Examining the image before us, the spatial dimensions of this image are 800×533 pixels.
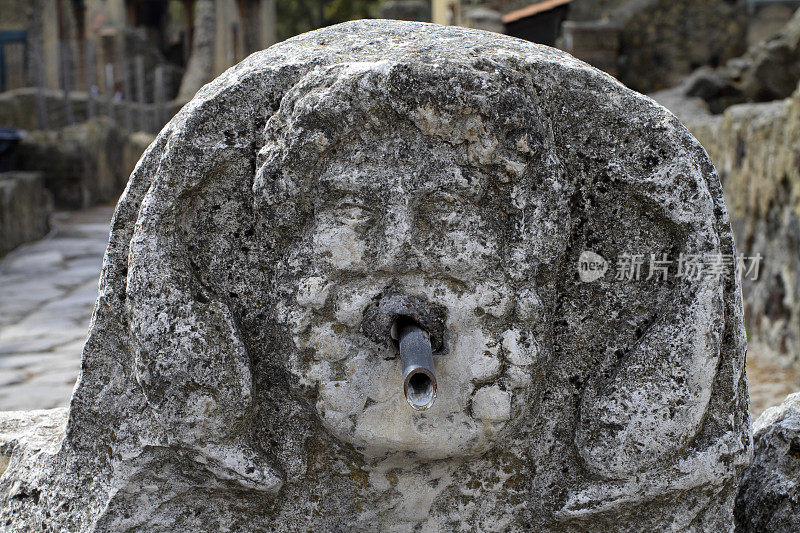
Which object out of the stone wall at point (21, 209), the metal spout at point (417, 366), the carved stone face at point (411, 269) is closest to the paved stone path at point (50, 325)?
the stone wall at point (21, 209)

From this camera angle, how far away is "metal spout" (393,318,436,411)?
128 cm

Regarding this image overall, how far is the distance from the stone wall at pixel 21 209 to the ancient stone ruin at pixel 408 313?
577 centimetres

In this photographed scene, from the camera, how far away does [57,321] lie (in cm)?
498

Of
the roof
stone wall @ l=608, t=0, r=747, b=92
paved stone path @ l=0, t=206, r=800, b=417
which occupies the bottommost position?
paved stone path @ l=0, t=206, r=800, b=417

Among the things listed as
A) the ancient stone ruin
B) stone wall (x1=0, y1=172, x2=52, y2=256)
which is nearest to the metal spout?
the ancient stone ruin

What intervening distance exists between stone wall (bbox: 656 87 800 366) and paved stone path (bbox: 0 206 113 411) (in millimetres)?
3416

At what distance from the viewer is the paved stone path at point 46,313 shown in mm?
3871

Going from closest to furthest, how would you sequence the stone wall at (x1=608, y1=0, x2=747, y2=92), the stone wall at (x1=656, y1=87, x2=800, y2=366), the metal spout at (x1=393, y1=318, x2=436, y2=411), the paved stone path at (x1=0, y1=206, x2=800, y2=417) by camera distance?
the metal spout at (x1=393, y1=318, x2=436, y2=411), the paved stone path at (x1=0, y1=206, x2=800, y2=417), the stone wall at (x1=656, y1=87, x2=800, y2=366), the stone wall at (x1=608, y1=0, x2=747, y2=92)

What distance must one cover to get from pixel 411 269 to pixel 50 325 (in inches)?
160

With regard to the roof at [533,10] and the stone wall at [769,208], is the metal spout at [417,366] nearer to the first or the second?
the stone wall at [769,208]

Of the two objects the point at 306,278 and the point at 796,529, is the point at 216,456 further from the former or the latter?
the point at 796,529

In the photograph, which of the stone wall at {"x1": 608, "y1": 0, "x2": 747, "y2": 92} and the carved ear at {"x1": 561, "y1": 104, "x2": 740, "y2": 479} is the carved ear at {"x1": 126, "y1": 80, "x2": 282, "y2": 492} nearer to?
the carved ear at {"x1": 561, "y1": 104, "x2": 740, "y2": 479}

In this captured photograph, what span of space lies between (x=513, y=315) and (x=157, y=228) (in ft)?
2.00

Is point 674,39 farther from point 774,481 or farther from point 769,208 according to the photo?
point 774,481
